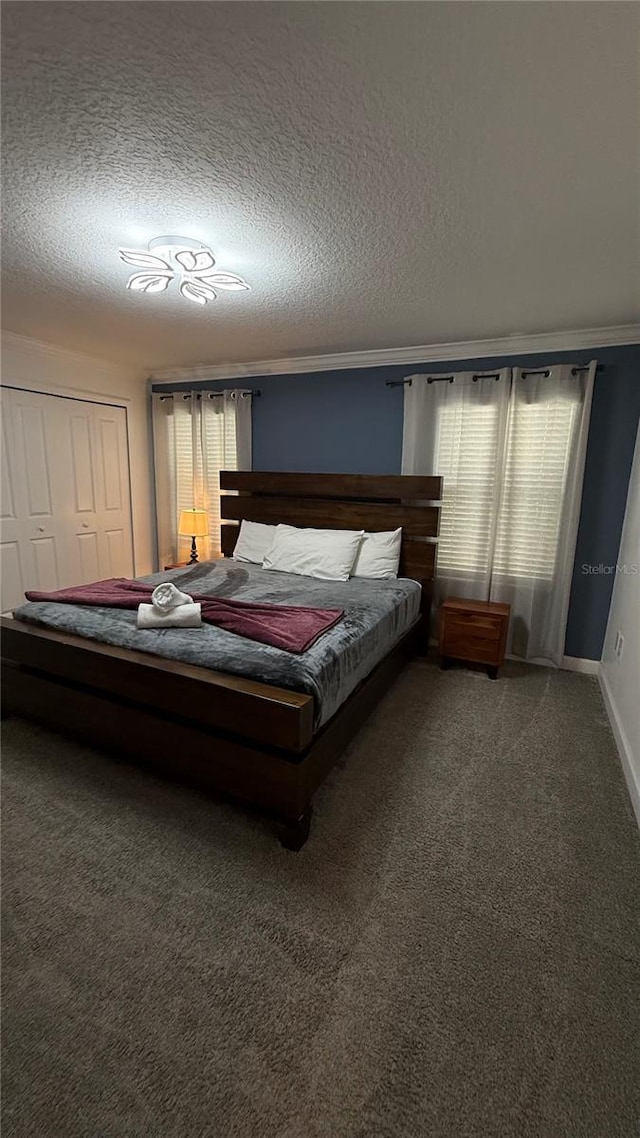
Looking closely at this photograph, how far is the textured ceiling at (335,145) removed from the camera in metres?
1.00

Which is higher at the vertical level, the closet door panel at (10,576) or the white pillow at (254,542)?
the white pillow at (254,542)

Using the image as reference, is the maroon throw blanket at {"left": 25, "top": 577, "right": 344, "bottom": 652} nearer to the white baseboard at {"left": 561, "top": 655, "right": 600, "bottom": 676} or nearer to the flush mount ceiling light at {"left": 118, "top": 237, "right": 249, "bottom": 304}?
the flush mount ceiling light at {"left": 118, "top": 237, "right": 249, "bottom": 304}

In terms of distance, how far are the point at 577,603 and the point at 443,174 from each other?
9.10 feet

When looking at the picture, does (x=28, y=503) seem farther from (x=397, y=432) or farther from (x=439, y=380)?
(x=439, y=380)

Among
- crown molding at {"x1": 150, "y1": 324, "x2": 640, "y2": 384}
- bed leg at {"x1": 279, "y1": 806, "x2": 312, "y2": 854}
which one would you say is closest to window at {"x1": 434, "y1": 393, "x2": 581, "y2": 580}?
crown molding at {"x1": 150, "y1": 324, "x2": 640, "y2": 384}

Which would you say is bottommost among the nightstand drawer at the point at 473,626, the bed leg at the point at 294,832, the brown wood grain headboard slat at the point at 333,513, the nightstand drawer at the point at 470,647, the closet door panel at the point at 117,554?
the bed leg at the point at 294,832

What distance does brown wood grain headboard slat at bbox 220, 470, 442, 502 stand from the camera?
348 cm

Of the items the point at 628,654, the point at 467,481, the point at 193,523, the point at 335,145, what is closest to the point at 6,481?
the point at 193,523

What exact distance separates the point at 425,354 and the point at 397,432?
59cm

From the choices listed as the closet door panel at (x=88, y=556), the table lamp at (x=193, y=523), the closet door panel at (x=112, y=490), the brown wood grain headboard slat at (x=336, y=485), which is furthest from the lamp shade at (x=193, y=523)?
the closet door panel at (x=88, y=556)

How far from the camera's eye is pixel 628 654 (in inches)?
97.3

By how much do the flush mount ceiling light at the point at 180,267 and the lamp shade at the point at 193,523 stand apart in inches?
87.9

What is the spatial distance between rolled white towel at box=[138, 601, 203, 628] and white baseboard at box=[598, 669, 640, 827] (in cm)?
208

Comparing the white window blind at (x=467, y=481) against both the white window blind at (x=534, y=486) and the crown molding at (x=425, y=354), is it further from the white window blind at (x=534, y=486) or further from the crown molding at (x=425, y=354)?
the crown molding at (x=425, y=354)
